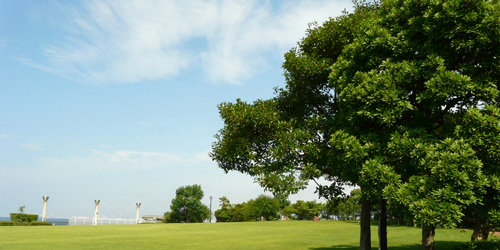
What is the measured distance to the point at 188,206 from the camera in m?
87.3

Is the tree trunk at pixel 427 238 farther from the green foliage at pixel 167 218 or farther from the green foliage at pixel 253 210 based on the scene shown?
the green foliage at pixel 167 218

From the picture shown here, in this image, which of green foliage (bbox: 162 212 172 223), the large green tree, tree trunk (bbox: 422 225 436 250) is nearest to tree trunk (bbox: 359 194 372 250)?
the large green tree

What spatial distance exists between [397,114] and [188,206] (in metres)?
78.9

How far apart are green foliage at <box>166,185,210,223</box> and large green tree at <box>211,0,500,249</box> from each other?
69.9m

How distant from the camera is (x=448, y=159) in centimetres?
1202

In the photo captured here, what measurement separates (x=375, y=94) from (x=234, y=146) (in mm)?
9123

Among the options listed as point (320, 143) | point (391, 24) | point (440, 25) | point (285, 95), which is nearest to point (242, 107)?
point (285, 95)

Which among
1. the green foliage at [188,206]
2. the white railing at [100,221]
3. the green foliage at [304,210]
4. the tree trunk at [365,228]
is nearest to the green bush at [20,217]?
the white railing at [100,221]

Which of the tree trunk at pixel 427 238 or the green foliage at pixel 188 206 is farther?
the green foliage at pixel 188 206

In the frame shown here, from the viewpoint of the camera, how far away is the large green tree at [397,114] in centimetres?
1252

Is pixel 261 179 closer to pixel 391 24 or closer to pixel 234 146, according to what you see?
pixel 234 146

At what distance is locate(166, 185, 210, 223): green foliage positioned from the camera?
8725 cm

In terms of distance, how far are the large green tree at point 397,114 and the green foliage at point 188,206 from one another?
6987 cm

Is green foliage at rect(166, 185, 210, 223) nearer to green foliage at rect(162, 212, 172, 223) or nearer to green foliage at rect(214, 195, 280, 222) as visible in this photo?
green foliage at rect(162, 212, 172, 223)
